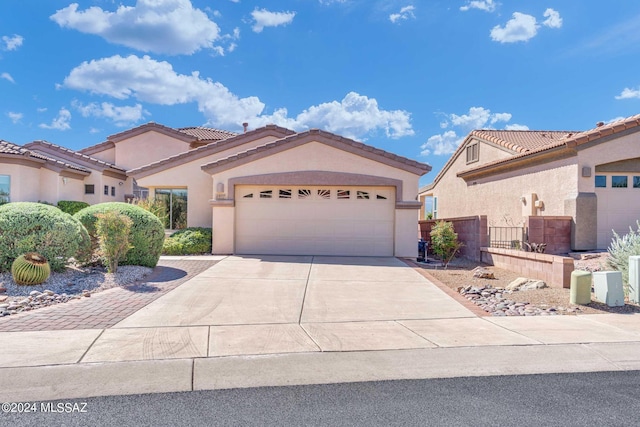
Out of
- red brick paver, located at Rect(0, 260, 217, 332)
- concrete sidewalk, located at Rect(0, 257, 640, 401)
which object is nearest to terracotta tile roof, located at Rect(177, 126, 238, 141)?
red brick paver, located at Rect(0, 260, 217, 332)

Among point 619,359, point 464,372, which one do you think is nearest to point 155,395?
point 464,372

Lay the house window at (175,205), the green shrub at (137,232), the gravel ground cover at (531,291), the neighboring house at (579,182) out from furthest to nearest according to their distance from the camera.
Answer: the house window at (175,205) < the neighboring house at (579,182) < the green shrub at (137,232) < the gravel ground cover at (531,291)

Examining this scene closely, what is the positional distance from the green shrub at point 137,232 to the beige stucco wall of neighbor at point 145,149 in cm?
1378

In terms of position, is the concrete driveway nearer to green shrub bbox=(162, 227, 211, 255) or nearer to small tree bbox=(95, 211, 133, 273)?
small tree bbox=(95, 211, 133, 273)

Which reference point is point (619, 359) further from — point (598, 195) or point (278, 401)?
point (598, 195)

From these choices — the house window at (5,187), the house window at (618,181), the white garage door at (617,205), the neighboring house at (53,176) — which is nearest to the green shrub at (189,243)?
the neighboring house at (53,176)

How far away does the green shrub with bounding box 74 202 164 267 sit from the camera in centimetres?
1074

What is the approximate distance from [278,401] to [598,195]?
627 inches

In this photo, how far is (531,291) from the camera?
9.46m

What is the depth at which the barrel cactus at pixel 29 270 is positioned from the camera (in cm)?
854

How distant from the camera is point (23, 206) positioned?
952 centimetres

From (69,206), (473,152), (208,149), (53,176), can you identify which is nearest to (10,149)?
(53,176)

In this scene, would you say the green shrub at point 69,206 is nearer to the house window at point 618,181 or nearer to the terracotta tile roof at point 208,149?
the terracotta tile roof at point 208,149

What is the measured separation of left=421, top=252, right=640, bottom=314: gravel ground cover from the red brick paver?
7061 millimetres
